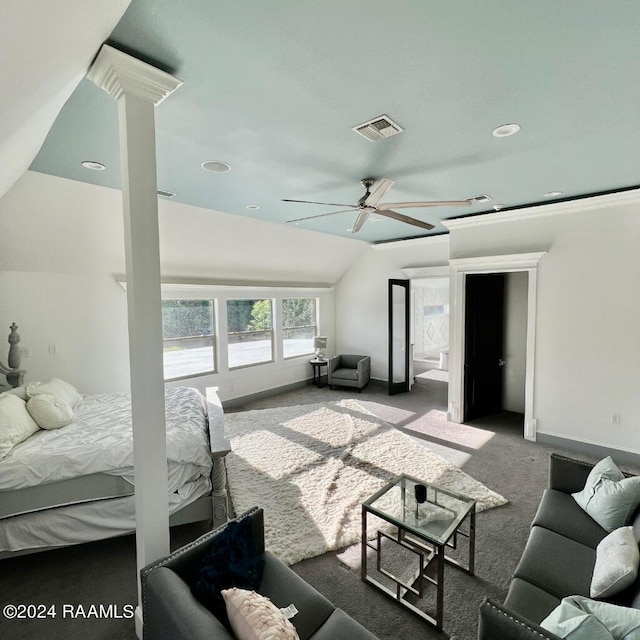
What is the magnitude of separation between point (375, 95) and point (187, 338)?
4.71 metres

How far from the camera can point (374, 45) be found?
1.48 meters

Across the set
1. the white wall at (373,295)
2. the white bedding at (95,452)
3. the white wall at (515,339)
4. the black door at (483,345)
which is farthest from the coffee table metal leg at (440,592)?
the white wall at (373,295)

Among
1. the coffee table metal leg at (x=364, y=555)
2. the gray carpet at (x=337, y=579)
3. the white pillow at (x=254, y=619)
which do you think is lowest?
the gray carpet at (x=337, y=579)

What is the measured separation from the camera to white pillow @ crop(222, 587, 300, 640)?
44.2 inches

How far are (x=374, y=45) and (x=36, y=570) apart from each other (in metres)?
3.75

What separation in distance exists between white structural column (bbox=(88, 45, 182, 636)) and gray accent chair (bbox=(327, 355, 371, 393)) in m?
5.16

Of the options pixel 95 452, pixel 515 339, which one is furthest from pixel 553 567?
pixel 515 339

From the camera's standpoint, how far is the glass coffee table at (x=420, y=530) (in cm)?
196

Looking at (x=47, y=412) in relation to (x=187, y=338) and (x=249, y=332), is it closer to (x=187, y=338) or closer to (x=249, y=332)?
(x=187, y=338)

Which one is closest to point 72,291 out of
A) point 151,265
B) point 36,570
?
point 36,570

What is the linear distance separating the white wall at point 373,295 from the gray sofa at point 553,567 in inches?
176

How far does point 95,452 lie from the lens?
92.2 inches

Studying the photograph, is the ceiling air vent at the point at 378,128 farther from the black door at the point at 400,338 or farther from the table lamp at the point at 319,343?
the table lamp at the point at 319,343

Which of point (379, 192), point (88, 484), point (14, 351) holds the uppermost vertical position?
point (379, 192)
